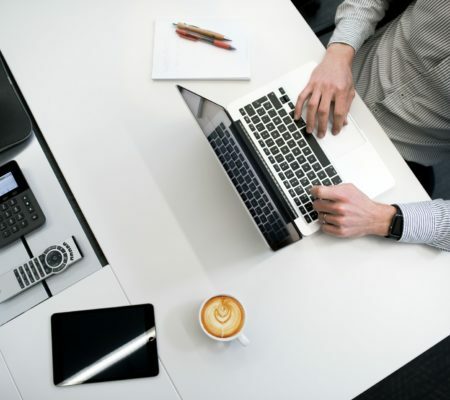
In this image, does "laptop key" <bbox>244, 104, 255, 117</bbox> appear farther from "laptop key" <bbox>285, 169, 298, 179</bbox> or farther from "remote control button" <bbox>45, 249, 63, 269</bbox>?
"remote control button" <bbox>45, 249, 63, 269</bbox>

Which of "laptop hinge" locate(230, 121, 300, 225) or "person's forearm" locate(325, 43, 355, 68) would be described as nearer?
"laptop hinge" locate(230, 121, 300, 225)

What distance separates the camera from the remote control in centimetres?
76

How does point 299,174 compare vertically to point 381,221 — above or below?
above

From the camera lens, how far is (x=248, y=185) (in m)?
0.70

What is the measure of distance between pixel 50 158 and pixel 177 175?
0.97 ft

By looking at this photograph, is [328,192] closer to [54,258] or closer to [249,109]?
[249,109]

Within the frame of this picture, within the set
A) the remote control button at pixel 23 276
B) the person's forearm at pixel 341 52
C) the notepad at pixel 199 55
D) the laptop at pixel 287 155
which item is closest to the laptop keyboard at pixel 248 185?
the laptop at pixel 287 155

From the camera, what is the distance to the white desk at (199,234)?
0.72 meters

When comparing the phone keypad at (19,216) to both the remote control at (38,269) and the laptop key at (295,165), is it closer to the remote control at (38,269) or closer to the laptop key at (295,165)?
the remote control at (38,269)

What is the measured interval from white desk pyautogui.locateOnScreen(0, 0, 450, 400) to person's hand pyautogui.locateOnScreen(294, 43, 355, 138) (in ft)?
0.15

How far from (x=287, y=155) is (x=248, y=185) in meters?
0.12

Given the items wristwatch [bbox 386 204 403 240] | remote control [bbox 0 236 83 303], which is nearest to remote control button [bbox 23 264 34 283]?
remote control [bbox 0 236 83 303]

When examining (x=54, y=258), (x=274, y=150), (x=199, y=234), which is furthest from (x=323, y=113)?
(x=54, y=258)

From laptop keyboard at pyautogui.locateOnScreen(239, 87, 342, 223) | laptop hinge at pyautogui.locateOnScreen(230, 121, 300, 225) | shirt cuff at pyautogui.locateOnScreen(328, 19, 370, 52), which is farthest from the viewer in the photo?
shirt cuff at pyautogui.locateOnScreen(328, 19, 370, 52)
